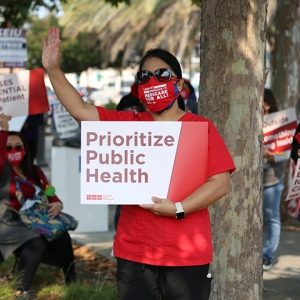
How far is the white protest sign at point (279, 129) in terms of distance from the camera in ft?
23.6

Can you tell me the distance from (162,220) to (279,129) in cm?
392

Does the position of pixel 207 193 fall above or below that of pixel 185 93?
below

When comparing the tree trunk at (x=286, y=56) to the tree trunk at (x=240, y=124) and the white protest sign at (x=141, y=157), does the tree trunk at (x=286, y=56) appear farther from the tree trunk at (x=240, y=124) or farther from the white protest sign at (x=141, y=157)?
the white protest sign at (x=141, y=157)

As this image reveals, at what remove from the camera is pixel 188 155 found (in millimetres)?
3598

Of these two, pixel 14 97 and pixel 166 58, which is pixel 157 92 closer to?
pixel 166 58

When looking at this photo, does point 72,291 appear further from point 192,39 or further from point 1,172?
point 192,39

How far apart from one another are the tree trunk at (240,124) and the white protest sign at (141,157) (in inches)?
35.9

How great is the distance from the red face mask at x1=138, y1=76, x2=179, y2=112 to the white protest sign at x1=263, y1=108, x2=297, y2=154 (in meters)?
3.66

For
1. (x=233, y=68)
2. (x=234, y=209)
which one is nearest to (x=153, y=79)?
(x=233, y=68)

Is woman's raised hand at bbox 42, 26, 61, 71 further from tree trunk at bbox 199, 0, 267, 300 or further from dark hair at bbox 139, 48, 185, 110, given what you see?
tree trunk at bbox 199, 0, 267, 300

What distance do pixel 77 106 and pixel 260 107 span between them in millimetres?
1336

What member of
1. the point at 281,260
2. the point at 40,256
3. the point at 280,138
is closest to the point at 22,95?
the point at 40,256

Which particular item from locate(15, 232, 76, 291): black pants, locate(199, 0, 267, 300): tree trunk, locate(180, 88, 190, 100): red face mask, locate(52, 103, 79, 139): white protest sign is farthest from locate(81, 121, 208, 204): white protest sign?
locate(52, 103, 79, 139): white protest sign

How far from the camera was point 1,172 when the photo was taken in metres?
5.98
